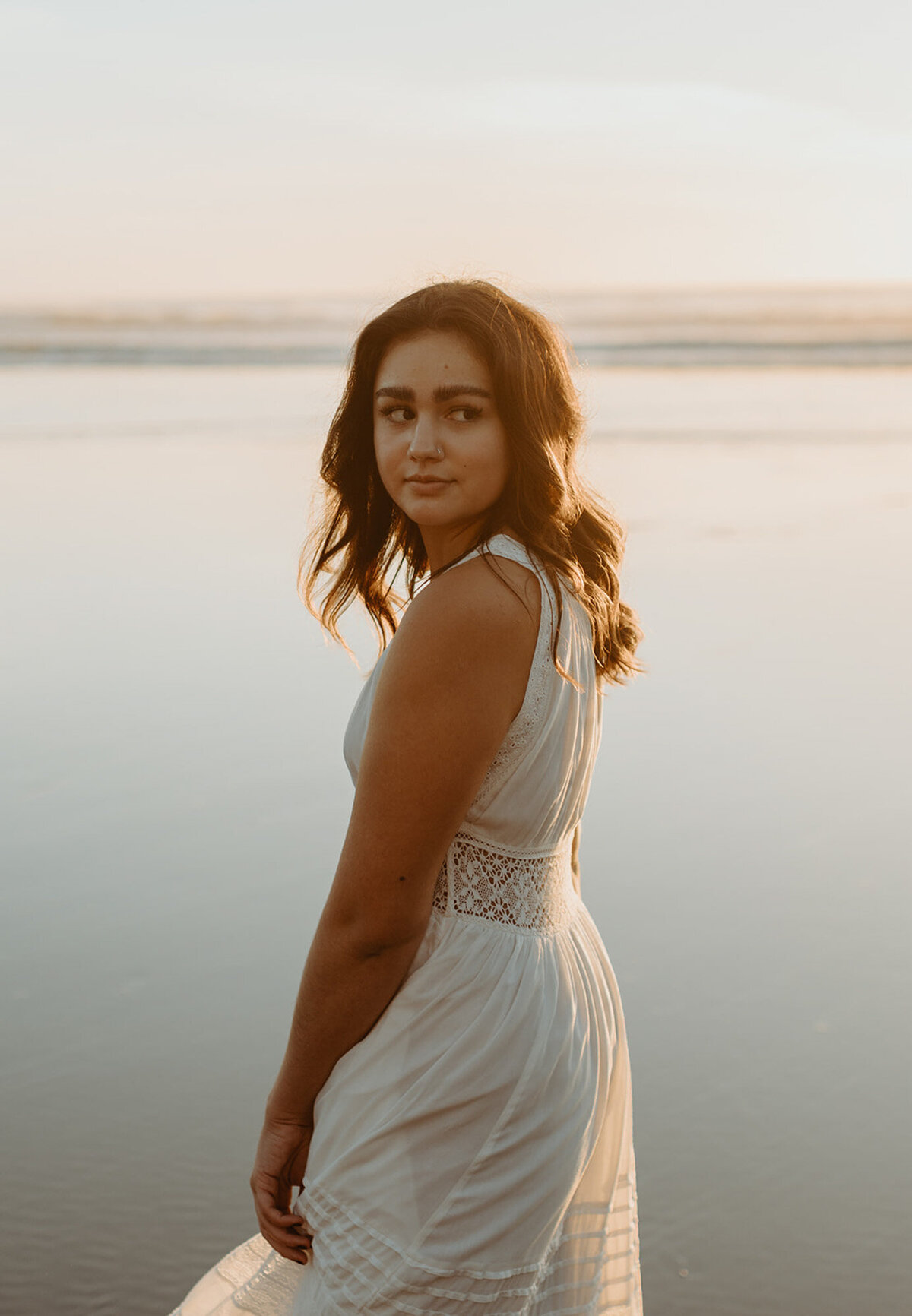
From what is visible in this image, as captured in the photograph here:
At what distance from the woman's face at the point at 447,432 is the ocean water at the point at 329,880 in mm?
1611

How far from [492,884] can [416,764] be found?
0.25 metres

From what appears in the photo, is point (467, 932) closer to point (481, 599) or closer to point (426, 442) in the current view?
point (481, 599)

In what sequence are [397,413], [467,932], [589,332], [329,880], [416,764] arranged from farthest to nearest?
A: [589,332], [329,880], [397,413], [467,932], [416,764]

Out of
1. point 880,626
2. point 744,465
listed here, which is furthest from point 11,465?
point 880,626

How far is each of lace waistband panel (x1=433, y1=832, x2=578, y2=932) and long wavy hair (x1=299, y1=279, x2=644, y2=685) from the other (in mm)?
338

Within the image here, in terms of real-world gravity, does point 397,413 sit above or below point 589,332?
below

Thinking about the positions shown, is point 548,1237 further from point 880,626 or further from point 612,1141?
point 880,626

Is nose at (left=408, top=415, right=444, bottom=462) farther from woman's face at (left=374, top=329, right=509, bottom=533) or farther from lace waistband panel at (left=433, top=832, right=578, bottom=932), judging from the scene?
lace waistband panel at (left=433, top=832, right=578, bottom=932)

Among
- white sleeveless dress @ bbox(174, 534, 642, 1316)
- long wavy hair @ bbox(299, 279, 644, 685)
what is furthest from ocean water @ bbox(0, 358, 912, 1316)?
long wavy hair @ bbox(299, 279, 644, 685)

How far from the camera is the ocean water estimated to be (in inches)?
104

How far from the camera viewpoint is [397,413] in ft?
5.88

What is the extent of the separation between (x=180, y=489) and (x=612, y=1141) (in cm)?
774

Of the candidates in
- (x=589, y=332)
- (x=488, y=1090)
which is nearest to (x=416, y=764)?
(x=488, y=1090)

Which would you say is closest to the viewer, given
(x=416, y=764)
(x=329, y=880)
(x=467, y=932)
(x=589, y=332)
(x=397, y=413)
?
(x=416, y=764)
